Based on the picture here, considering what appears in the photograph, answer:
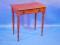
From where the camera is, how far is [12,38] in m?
2.24

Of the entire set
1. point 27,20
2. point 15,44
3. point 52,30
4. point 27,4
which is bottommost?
point 15,44

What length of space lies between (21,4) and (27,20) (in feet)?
0.95

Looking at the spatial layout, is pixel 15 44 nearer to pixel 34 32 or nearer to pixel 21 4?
pixel 34 32

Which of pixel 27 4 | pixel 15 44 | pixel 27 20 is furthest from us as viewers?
pixel 27 20

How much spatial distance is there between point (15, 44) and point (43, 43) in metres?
0.38

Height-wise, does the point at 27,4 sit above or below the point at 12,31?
above

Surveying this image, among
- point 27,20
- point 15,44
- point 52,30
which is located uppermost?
point 27,20

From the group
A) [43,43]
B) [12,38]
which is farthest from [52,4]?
[12,38]

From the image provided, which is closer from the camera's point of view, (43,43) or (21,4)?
(43,43)

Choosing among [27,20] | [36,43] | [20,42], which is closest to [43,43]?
[36,43]

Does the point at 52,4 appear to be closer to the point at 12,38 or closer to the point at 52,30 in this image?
the point at 52,30

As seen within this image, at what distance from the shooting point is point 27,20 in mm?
2439

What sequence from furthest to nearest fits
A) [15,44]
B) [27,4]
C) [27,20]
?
[27,20], [27,4], [15,44]

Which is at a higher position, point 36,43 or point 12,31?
point 12,31
